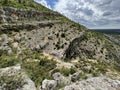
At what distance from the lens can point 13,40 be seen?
4525 cm

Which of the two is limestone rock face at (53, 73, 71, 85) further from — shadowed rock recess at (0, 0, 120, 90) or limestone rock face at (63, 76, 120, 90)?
limestone rock face at (63, 76, 120, 90)

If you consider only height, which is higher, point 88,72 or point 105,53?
point 88,72

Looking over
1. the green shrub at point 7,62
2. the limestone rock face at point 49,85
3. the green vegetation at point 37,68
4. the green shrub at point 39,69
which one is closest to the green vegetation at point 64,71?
the green vegetation at point 37,68

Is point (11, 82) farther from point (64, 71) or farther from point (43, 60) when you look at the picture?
point (43, 60)

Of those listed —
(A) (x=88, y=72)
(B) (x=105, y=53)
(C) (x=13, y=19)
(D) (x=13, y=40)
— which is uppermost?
(C) (x=13, y=19)

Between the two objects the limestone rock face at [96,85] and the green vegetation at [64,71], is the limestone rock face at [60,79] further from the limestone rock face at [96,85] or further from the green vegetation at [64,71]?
the limestone rock face at [96,85]

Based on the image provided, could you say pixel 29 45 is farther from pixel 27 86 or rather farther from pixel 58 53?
pixel 27 86

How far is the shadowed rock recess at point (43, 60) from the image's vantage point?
88.9 feet

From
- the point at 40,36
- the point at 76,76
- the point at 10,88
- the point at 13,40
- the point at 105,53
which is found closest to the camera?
the point at 10,88

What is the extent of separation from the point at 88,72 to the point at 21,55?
533 inches

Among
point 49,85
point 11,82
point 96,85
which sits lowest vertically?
point 49,85

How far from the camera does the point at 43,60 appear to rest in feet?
117

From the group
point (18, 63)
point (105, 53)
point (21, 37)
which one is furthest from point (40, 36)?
point (105, 53)

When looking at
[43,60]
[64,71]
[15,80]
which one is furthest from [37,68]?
[15,80]
